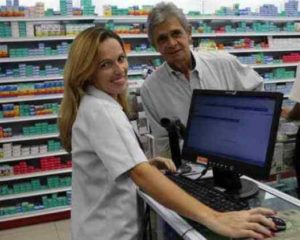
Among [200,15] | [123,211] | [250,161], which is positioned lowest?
[123,211]

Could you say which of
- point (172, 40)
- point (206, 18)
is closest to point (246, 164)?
point (172, 40)

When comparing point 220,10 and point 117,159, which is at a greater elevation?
point 220,10

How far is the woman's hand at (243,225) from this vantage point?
1102mm

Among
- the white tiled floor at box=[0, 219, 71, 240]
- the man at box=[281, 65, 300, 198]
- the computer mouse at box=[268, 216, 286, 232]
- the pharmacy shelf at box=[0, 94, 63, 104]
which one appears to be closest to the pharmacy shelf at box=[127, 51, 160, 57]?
the pharmacy shelf at box=[0, 94, 63, 104]

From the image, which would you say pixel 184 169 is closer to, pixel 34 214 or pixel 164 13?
pixel 164 13

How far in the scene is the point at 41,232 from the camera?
14.3 feet

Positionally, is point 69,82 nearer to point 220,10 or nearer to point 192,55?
point 192,55

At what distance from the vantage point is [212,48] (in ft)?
18.1

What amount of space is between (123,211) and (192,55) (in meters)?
1.16

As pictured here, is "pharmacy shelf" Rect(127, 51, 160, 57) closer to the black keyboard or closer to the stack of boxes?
the stack of boxes

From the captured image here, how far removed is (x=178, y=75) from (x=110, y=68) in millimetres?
870

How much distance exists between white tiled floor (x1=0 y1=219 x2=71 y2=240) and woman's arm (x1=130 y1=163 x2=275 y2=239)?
311cm

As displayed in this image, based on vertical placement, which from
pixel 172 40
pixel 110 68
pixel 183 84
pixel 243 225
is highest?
pixel 172 40

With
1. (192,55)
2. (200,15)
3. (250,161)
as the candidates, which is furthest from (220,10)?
(250,161)
